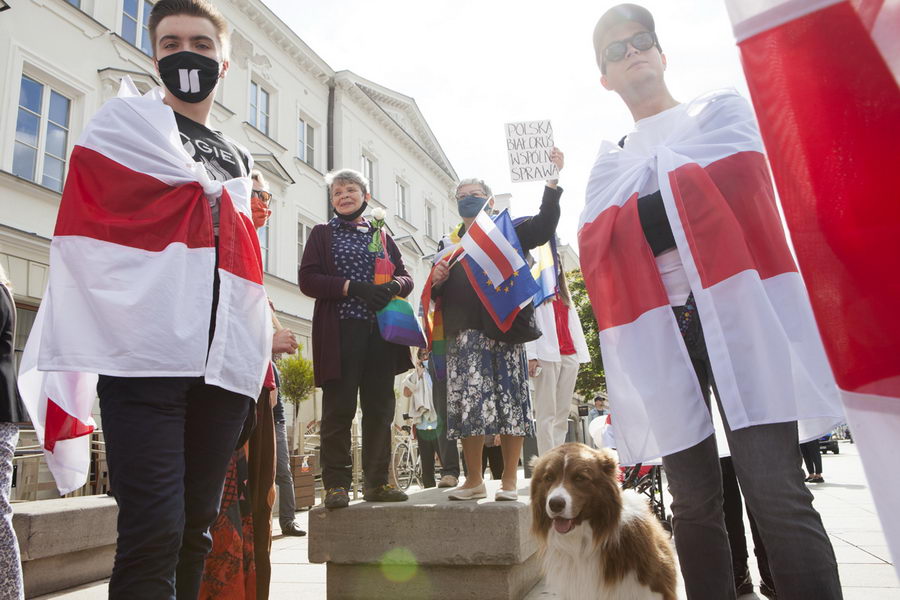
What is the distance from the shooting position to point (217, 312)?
1.90 meters

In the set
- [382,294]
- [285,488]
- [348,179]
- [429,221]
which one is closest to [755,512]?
[382,294]

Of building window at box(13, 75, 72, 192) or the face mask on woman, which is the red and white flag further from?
building window at box(13, 75, 72, 192)

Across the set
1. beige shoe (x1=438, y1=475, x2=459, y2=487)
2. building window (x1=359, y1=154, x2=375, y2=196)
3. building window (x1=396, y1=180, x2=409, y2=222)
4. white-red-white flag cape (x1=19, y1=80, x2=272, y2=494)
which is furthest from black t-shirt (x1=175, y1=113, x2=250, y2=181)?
building window (x1=396, y1=180, x2=409, y2=222)

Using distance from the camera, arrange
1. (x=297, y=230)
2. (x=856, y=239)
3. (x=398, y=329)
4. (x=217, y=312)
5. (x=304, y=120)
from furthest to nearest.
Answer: (x=304, y=120) < (x=297, y=230) < (x=398, y=329) < (x=217, y=312) < (x=856, y=239)

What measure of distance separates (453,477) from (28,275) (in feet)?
31.7

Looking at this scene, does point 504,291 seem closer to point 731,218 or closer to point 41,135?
point 731,218

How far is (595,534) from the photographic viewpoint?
296cm

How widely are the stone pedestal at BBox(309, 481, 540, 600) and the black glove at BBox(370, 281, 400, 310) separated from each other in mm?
1156

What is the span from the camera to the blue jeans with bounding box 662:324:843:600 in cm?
161

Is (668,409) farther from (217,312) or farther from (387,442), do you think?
(387,442)

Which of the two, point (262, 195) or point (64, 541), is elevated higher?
point (262, 195)

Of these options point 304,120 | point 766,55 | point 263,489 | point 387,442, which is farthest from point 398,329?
point 304,120

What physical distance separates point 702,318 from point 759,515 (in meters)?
0.57

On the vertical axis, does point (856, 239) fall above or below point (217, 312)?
below
